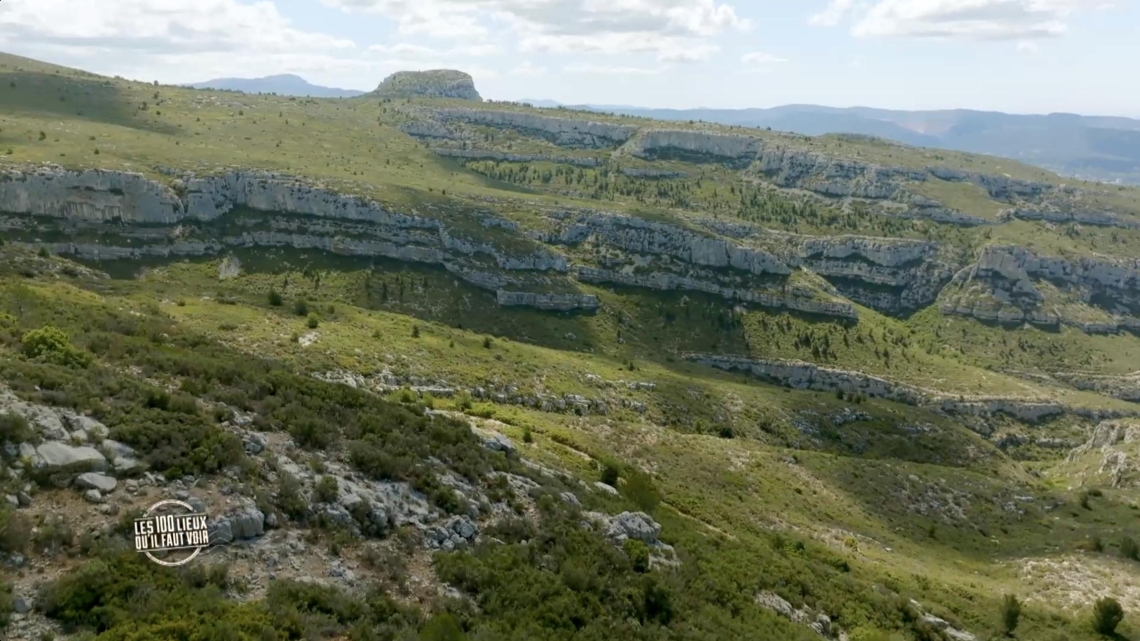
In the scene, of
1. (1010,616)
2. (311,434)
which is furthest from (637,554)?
(1010,616)

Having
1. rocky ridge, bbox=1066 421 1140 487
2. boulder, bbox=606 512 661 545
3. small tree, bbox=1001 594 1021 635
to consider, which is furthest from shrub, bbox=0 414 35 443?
rocky ridge, bbox=1066 421 1140 487

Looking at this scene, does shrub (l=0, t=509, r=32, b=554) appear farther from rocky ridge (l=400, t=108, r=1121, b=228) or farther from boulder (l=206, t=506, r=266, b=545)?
rocky ridge (l=400, t=108, r=1121, b=228)

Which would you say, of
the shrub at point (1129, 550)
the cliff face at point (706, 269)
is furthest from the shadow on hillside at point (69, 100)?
the shrub at point (1129, 550)

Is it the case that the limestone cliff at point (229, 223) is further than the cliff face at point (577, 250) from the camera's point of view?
No

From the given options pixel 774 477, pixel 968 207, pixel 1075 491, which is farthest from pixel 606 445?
pixel 968 207

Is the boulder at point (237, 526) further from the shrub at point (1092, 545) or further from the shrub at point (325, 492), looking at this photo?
the shrub at point (1092, 545)
